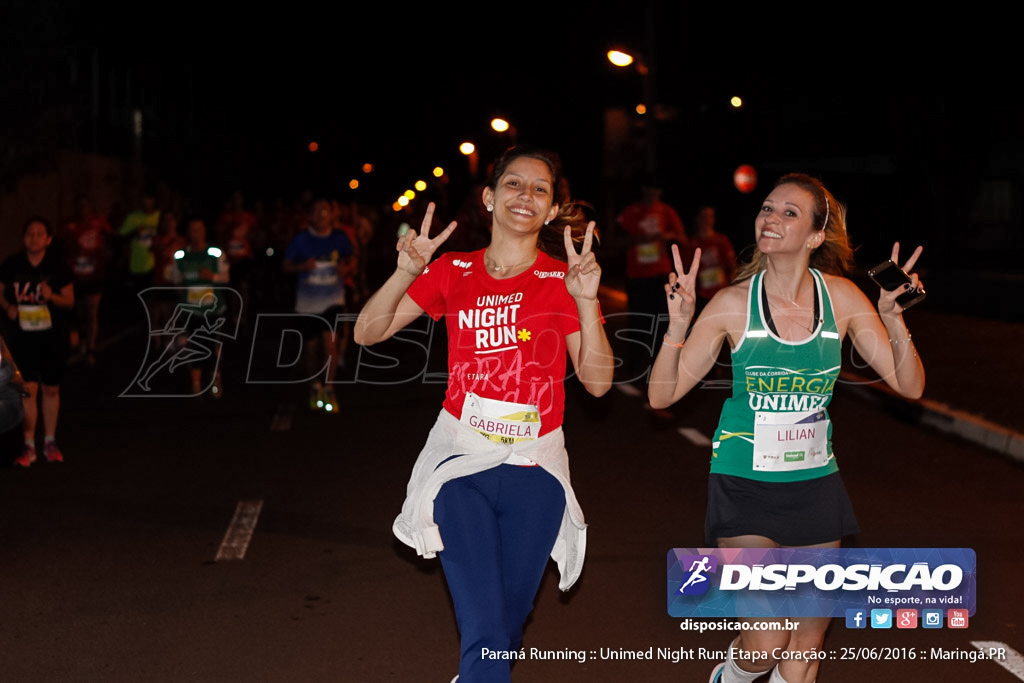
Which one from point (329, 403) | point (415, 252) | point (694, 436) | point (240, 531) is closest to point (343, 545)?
point (240, 531)

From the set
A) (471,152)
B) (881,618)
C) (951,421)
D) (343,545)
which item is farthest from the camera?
(471,152)

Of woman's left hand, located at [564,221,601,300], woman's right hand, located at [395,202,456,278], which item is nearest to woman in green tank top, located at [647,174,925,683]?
woman's left hand, located at [564,221,601,300]

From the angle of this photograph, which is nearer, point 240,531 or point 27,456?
point 240,531

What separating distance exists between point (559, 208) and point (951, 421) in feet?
26.8

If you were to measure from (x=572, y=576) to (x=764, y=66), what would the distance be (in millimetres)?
44549

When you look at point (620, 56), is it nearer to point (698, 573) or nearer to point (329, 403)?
point (329, 403)

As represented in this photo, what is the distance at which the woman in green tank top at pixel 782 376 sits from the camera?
13.7ft

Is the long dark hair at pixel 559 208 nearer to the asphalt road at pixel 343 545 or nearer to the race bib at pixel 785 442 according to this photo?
the race bib at pixel 785 442

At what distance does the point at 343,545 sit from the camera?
744 cm

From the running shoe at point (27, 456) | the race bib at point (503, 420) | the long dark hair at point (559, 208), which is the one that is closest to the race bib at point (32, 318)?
the running shoe at point (27, 456)

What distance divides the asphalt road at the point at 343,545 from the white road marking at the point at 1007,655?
0.17ft

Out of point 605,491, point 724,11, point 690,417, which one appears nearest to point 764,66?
point 724,11

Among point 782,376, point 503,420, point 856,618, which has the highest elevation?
point 782,376

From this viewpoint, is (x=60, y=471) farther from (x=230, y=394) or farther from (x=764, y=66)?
(x=764, y=66)
